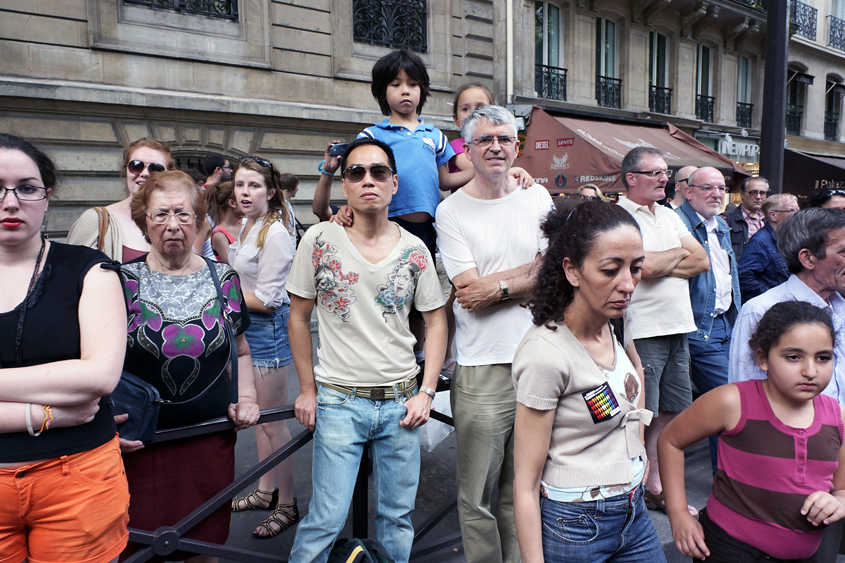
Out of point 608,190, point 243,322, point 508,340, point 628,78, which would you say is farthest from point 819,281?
point 628,78

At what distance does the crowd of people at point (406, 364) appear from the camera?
5.55ft

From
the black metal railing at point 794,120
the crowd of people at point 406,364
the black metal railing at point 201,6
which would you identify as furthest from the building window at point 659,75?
the crowd of people at point 406,364

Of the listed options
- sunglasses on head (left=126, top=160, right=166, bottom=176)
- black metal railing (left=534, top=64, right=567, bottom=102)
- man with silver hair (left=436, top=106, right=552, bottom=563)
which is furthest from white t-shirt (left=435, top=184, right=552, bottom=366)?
black metal railing (left=534, top=64, right=567, bottom=102)

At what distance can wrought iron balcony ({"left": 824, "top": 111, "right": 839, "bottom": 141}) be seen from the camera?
69.0 ft

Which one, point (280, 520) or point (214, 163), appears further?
point (214, 163)

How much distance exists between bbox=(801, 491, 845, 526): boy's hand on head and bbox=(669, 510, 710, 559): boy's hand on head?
34 centimetres

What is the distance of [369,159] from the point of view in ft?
8.04

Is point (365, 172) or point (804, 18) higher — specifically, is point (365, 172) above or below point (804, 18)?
below

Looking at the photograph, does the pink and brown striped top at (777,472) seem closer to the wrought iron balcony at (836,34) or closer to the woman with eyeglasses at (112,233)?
the woman with eyeglasses at (112,233)

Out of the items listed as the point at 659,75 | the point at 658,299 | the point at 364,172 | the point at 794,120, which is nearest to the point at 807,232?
the point at 658,299

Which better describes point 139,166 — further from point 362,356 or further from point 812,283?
point 812,283

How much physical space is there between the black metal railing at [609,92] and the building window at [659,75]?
1.22m

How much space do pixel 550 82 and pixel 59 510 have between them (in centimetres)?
1391

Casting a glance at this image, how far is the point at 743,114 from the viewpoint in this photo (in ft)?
59.9
